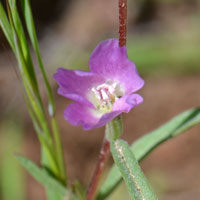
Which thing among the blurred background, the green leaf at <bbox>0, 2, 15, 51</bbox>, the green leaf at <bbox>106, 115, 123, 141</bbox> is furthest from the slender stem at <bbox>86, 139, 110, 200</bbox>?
the blurred background

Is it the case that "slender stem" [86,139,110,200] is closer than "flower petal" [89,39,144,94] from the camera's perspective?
No

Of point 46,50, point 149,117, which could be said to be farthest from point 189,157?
point 46,50

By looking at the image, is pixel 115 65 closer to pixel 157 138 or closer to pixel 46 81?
pixel 46 81

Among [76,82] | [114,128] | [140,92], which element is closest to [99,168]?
[114,128]

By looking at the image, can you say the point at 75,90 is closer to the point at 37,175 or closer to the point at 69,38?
the point at 37,175

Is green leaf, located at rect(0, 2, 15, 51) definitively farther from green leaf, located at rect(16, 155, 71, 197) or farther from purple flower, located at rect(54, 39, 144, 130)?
green leaf, located at rect(16, 155, 71, 197)

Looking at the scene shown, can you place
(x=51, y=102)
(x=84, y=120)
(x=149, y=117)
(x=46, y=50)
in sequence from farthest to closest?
(x=46, y=50) < (x=149, y=117) < (x=51, y=102) < (x=84, y=120)
